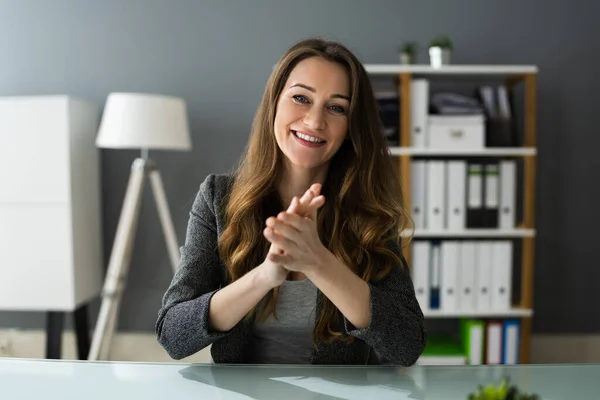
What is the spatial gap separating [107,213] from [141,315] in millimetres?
651

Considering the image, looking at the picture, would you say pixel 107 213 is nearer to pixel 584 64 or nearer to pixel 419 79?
pixel 419 79

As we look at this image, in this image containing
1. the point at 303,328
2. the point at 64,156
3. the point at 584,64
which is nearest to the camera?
the point at 303,328

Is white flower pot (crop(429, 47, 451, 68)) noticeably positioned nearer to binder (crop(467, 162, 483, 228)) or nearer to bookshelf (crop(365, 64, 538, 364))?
bookshelf (crop(365, 64, 538, 364))

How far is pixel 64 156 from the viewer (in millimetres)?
3266

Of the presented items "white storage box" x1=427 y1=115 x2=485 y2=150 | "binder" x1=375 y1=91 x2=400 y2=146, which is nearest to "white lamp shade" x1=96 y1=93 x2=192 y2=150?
"binder" x1=375 y1=91 x2=400 y2=146

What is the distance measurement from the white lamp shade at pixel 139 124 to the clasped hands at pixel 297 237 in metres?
2.15


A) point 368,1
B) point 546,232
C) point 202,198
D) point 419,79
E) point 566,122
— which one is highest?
point 368,1

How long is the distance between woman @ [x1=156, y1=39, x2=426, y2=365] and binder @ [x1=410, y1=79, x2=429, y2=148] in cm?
164

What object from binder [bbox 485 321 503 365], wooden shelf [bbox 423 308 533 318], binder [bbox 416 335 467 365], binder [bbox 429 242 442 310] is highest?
binder [bbox 429 242 442 310]

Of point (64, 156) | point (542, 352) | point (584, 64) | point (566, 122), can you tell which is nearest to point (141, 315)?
point (64, 156)

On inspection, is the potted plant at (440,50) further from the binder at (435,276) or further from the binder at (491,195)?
the binder at (435,276)

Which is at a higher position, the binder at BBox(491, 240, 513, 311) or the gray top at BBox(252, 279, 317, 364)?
the gray top at BBox(252, 279, 317, 364)

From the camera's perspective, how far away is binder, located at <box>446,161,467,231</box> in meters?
3.25

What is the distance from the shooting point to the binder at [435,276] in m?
3.30
